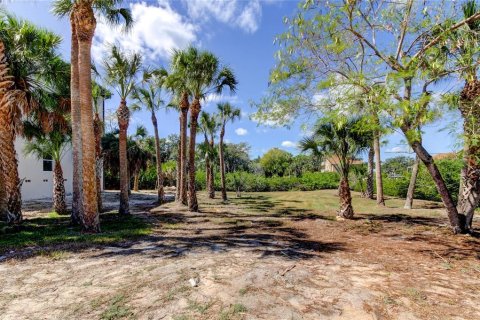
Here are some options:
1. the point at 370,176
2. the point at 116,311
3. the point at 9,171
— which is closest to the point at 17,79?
the point at 9,171

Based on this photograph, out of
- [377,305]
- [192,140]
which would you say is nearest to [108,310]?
[377,305]

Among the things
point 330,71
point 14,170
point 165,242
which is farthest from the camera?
point 14,170

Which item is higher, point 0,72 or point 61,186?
point 0,72

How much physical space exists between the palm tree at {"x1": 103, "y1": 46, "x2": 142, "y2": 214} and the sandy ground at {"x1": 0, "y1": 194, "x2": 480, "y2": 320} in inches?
234

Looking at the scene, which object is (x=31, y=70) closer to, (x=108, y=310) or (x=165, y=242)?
(x=165, y=242)

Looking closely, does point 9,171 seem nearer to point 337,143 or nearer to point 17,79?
point 17,79

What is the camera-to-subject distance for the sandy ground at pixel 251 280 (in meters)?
3.61

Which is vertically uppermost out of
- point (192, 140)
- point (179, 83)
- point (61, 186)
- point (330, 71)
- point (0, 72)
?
point (179, 83)

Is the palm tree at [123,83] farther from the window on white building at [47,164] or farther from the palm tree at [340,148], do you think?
the window on white building at [47,164]

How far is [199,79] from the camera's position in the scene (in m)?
14.4

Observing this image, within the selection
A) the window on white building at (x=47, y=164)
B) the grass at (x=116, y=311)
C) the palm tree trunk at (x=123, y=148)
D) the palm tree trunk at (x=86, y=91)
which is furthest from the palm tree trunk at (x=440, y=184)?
the window on white building at (x=47, y=164)

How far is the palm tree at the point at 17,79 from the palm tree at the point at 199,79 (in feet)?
19.0

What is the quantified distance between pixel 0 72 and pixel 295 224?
11.4 metres

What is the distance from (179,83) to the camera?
1455 cm
